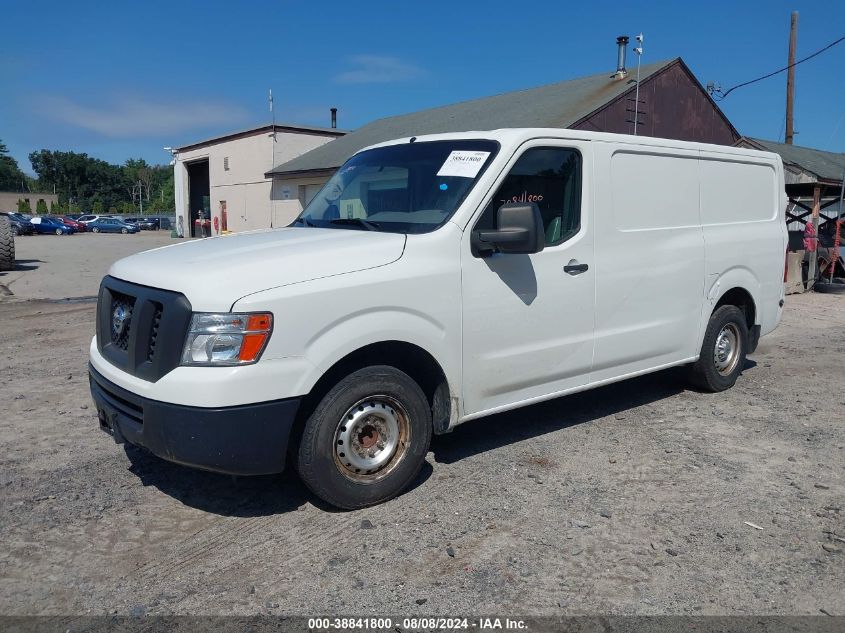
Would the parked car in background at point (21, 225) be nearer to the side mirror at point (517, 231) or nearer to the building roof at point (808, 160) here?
the building roof at point (808, 160)

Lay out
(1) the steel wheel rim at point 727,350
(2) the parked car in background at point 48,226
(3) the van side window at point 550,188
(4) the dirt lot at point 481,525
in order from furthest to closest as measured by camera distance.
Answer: (2) the parked car in background at point 48,226 < (1) the steel wheel rim at point 727,350 < (3) the van side window at point 550,188 < (4) the dirt lot at point 481,525

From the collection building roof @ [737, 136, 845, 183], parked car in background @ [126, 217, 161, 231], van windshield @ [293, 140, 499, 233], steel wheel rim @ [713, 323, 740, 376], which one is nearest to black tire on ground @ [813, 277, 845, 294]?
building roof @ [737, 136, 845, 183]

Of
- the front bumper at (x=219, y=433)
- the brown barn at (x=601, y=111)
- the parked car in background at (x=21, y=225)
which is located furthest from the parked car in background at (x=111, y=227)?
the front bumper at (x=219, y=433)

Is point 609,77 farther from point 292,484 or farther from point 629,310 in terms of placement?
point 292,484

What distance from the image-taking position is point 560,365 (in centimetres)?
475

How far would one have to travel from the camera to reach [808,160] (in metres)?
19.5

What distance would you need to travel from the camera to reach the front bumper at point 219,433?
3.38 m

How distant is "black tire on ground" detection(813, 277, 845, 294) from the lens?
14.5 meters

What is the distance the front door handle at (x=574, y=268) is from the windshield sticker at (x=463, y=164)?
89 centimetres

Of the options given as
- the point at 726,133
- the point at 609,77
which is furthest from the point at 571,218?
the point at 726,133

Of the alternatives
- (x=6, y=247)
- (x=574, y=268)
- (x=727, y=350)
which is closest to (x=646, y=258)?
(x=574, y=268)

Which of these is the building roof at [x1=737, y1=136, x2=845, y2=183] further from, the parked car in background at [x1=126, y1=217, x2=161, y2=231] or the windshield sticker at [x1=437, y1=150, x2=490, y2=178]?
the parked car in background at [x1=126, y1=217, x2=161, y2=231]

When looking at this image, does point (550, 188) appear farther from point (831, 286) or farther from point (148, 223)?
point (148, 223)

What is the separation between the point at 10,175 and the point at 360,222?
130810 millimetres
